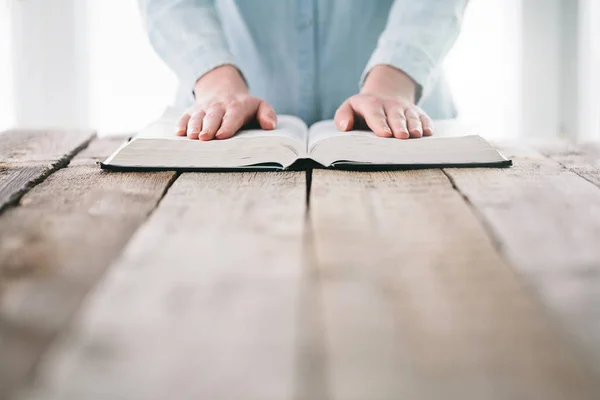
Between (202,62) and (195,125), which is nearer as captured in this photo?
(195,125)

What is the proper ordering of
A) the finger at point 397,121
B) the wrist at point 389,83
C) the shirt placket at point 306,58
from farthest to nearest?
1. the shirt placket at point 306,58
2. the wrist at point 389,83
3. the finger at point 397,121

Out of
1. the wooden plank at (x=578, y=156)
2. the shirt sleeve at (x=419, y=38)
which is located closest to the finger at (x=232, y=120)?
the shirt sleeve at (x=419, y=38)

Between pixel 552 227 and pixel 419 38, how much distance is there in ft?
2.82

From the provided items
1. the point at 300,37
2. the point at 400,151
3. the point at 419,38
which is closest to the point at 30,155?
the point at 400,151

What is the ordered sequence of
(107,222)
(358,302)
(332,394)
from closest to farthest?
(332,394) → (358,302) → (107,222)

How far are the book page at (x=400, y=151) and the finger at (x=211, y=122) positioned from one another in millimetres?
162

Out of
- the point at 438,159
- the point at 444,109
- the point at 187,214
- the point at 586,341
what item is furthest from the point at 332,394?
the point at 444,109

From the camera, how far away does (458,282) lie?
45cm

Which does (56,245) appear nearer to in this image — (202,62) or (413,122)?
(413,122)

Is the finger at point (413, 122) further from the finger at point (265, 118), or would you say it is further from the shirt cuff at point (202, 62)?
→ the shirt cuff at point (202, 62)

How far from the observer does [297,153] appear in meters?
0.94

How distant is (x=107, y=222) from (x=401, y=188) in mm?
355

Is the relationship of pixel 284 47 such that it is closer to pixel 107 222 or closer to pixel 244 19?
pixel 244 19

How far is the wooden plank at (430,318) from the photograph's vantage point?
32 cm
